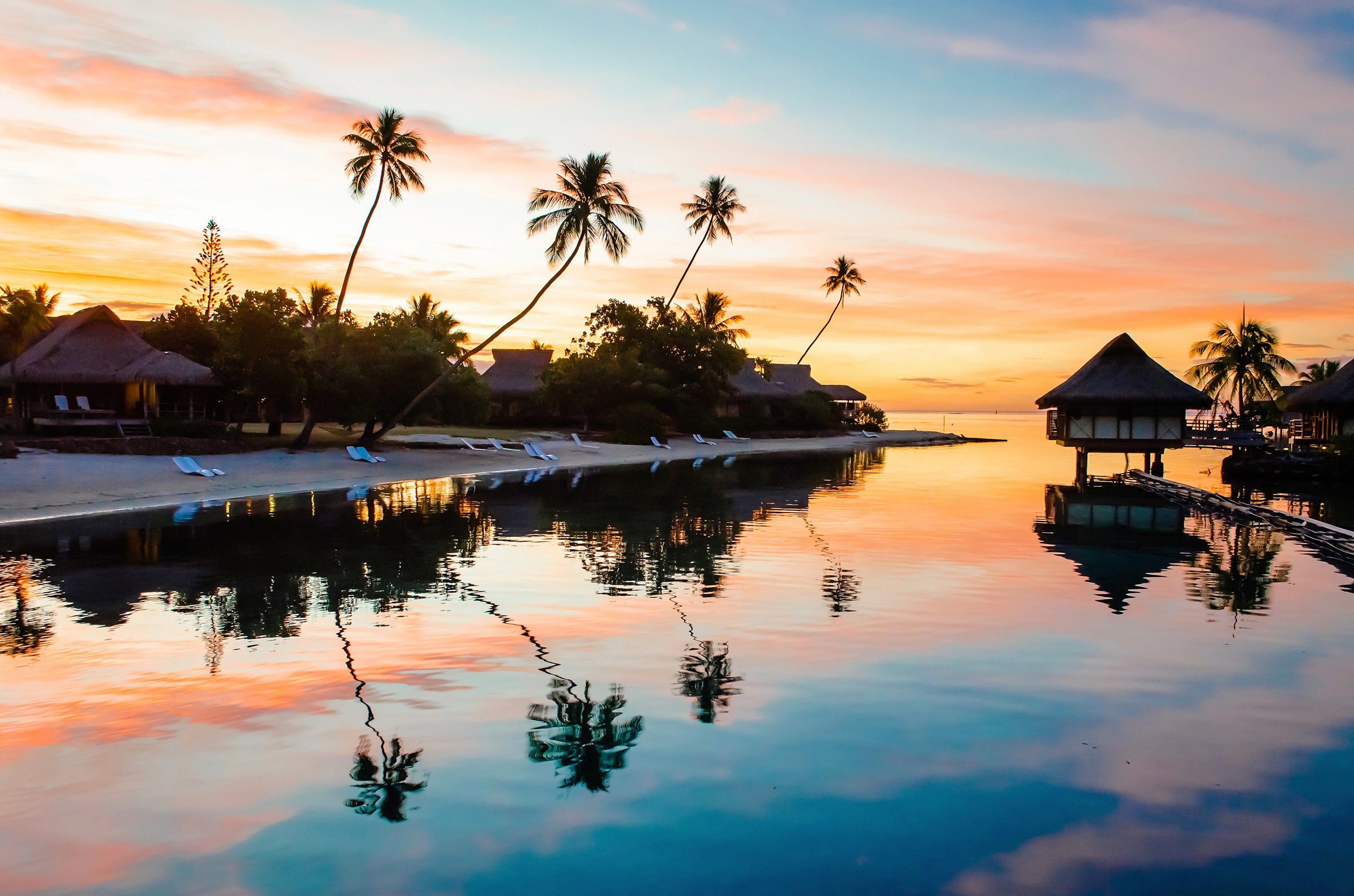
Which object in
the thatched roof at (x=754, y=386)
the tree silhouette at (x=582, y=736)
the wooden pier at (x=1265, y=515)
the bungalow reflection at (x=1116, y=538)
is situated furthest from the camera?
the thatched roof at (x=754, y=386)

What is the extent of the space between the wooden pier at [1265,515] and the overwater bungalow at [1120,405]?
1789 mm

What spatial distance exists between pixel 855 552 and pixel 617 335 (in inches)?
1874

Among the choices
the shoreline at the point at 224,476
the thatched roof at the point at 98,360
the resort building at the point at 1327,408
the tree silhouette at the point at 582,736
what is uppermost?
the thatched roof at the point at 98,360

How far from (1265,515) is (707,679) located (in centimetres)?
2212

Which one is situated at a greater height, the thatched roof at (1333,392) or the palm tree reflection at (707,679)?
the thatched roof at (1333,392)

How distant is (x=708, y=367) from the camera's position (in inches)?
2437

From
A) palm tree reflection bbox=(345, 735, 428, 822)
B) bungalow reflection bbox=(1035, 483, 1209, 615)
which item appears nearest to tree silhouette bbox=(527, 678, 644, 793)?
palm tree reflection bbox=(345, 735, 428, 822)

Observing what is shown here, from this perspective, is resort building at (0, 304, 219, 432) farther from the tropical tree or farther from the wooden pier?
the wooden pier

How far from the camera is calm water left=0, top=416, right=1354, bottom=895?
5.43 metres

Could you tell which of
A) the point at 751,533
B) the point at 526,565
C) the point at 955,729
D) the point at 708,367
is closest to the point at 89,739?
the point at 955,729

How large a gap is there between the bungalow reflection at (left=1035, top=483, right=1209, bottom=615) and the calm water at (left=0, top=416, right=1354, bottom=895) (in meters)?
0.27

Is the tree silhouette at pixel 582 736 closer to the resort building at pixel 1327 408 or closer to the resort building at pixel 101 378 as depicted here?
the resort building at pixel 101 378

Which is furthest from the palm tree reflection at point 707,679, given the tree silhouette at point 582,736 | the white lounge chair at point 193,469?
the white lounge chair at point 193,469

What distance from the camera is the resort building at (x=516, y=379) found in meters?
65.2
